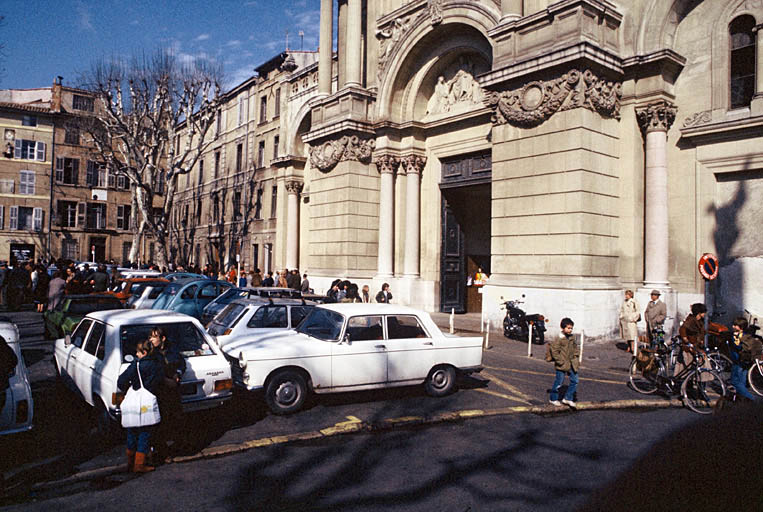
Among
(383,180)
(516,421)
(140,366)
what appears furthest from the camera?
(383,180)

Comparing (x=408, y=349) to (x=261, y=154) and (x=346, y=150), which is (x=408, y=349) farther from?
(x=261, y=154)

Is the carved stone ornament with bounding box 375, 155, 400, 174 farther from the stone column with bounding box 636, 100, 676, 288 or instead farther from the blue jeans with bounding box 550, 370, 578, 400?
the blue jeans with bounding box 550, 370, 578, 400

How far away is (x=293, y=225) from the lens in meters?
34.4

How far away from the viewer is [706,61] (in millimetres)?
17188

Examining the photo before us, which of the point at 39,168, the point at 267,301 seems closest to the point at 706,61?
the point at 267,301

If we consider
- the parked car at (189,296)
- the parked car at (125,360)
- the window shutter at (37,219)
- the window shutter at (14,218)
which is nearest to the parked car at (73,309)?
the parked car at (189,296)

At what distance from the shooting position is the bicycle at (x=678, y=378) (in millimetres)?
9625

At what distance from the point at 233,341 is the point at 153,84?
31653 mm

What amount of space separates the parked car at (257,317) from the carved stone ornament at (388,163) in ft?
47.1

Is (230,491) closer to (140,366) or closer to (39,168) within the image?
(140,366)

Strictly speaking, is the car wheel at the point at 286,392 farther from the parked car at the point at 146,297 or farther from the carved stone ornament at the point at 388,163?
the carved stone ornament at the point at 388,163

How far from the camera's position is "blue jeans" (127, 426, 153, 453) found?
6402 millimetres

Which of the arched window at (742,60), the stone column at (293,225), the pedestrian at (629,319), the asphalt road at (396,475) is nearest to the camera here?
the asphalt road at (396,475)

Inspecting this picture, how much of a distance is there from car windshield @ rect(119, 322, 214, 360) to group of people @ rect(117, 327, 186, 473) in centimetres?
103
